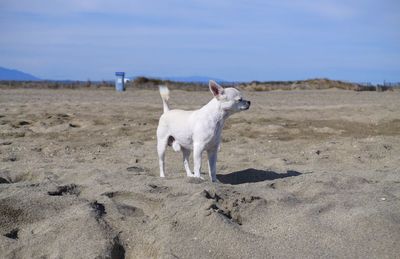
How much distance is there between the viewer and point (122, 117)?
15.8 meters

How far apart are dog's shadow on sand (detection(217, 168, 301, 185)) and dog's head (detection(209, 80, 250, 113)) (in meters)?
1.18

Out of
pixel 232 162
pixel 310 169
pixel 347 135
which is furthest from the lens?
pixel 347 135

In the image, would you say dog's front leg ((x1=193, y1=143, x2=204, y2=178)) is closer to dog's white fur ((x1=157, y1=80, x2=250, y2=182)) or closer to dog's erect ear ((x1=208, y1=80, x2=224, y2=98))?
dog's white fur ((x1=157, y1=80, x2=250, y2=182))

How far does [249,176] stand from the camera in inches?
331

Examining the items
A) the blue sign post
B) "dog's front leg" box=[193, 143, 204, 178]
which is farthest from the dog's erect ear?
the blue sign post

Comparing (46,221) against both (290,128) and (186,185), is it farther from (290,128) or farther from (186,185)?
(290,128)

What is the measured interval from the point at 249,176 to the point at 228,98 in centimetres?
140

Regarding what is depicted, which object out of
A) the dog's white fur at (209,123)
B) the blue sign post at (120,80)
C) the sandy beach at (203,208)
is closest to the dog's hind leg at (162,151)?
the dog's white fur at (209,123)

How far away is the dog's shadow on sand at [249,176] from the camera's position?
8.25 metres

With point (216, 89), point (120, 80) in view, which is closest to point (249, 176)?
point (216, 89)

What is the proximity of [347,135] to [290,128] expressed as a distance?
1.40m

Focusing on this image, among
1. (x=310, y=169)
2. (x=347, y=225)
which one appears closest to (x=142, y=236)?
(x=347, y=225)

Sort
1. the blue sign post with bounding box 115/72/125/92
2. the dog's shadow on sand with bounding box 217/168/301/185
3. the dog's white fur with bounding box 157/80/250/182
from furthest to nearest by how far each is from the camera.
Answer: the blue sign post with bounding box 115/72/125/92, the dog's shadow on sand with bounding box 217/168/301/185, the dog's white fur with bounding box 157/80/250/182

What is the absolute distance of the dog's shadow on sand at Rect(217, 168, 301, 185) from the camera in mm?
8249
